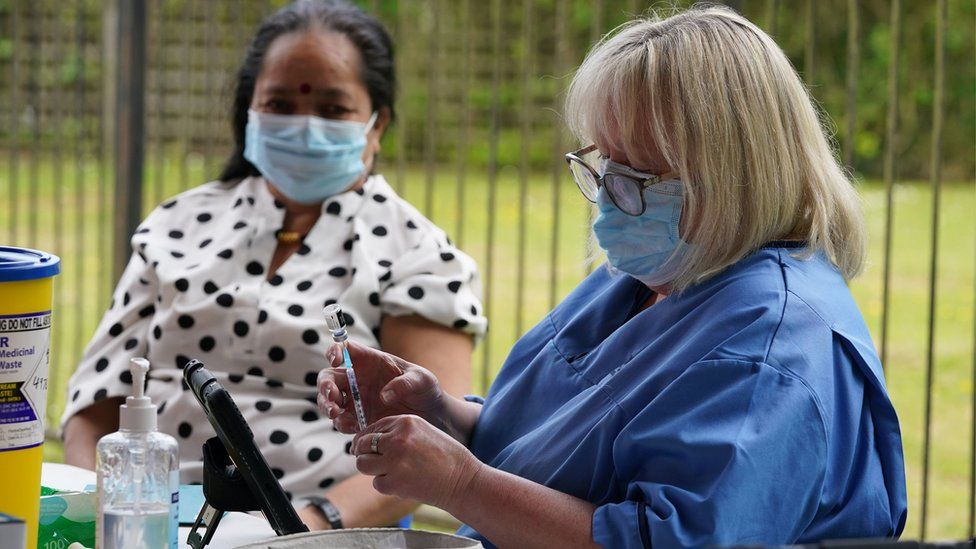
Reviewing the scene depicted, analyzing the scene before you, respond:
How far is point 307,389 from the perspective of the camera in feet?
8.91

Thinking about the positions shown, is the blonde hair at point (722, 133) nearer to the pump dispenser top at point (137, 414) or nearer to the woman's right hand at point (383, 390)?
the woman's right hand at point (383, 390)

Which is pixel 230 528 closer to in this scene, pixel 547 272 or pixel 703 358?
pixel 703 358

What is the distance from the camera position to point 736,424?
165 cm

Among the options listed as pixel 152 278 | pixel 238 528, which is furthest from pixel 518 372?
pixel 152 278

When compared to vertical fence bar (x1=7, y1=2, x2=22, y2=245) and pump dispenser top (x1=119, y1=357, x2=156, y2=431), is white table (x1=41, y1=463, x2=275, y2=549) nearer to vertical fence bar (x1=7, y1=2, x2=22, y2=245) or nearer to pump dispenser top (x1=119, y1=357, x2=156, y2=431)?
pump dispenser top (x1=119, y1=357, x2=156, y2=431)

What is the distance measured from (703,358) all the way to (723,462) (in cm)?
17

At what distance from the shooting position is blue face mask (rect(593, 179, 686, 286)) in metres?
1.88

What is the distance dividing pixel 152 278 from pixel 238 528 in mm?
1162

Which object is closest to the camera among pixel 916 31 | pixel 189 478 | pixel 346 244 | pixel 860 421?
pixel 860 421

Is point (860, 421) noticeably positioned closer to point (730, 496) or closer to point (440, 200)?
point (730, 496)

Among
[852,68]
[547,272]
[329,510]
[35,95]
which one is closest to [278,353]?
[329,510]

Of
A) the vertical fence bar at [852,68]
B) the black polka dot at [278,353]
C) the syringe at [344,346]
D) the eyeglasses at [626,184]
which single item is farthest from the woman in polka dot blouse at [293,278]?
the vertical fence bar at [852,68]

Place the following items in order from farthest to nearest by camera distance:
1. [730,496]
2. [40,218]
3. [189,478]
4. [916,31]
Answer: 1. [40,218]
2. [916,31]
3. [189,478]
4. [730,496]

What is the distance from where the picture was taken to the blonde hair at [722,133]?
1.82 m
